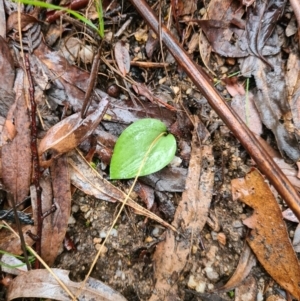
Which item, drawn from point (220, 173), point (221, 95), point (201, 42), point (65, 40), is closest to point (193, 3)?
point (201, 42)

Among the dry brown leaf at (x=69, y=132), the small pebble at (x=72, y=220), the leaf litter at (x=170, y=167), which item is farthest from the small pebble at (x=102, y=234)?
the dry brown leaf at (x=69, y=132)

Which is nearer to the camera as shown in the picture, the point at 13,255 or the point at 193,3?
the point at 13,255

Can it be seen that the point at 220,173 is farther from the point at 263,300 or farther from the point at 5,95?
the point at 5,95

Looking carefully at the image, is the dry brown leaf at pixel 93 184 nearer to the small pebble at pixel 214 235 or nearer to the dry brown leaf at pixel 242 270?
the small pebble at pixel 214 235

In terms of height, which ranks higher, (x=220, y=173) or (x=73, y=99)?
(x=73, y=99)

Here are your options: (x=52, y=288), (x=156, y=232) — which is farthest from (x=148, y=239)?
(x=52, y=288)

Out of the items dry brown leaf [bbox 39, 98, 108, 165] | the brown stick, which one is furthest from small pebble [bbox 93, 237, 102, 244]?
the brown stick
